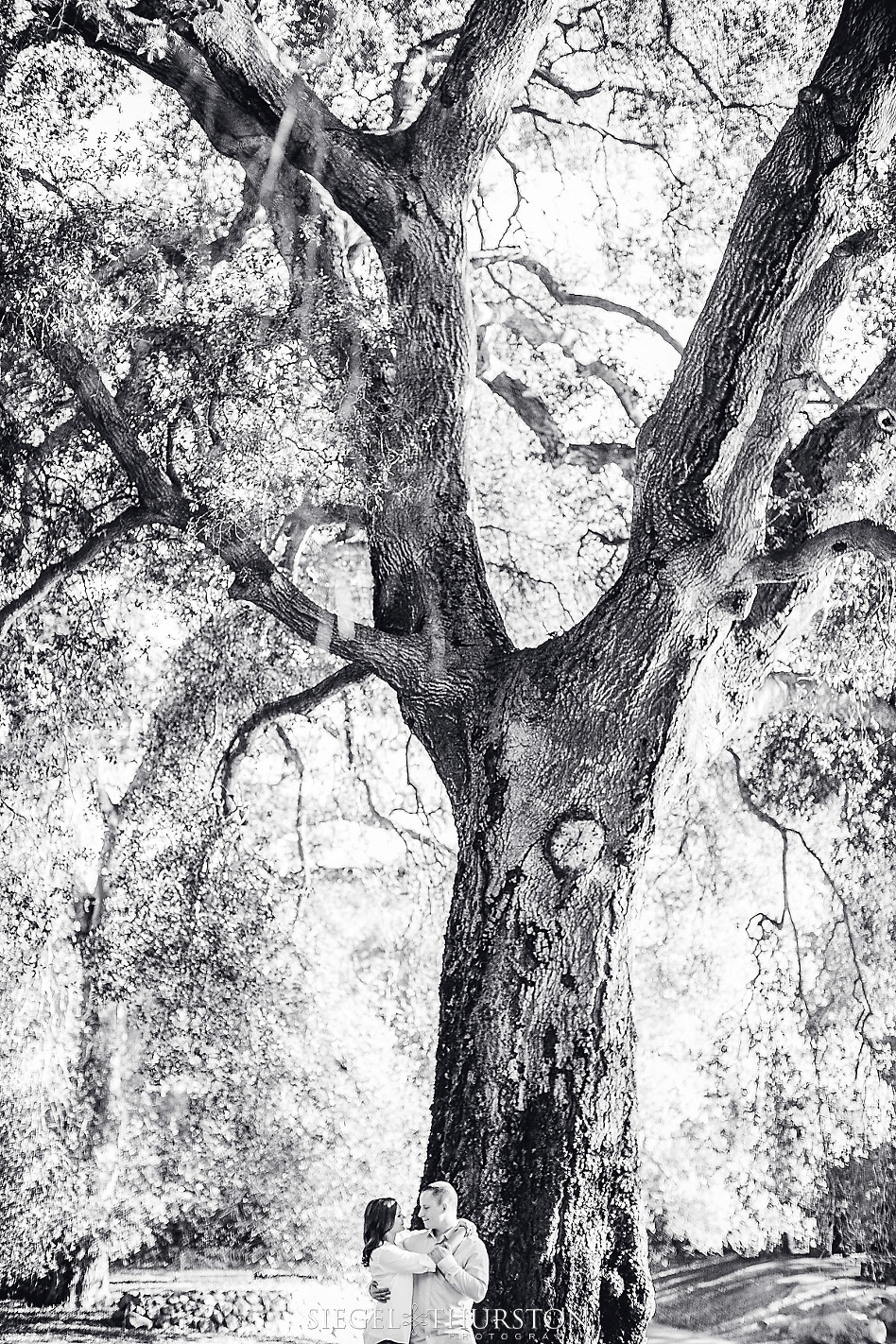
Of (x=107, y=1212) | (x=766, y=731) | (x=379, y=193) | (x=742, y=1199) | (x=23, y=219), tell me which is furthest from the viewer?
(x=742, y=1199)

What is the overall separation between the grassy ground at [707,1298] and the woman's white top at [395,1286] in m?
5.22

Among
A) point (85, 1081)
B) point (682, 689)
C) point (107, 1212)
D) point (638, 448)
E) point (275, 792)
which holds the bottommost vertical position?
point (107, 1212)

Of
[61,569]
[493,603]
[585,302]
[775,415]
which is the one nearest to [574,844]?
[493,603]

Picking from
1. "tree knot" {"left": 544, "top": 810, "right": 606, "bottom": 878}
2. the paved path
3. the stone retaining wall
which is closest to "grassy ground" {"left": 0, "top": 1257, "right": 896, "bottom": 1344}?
the paved path

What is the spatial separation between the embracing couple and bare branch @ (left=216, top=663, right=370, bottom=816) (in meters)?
3.78

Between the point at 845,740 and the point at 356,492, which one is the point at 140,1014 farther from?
the point at 845,740

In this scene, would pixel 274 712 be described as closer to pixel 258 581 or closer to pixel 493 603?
pixel 258 581

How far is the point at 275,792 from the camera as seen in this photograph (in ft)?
Result: 36.5

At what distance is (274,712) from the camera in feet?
26.6

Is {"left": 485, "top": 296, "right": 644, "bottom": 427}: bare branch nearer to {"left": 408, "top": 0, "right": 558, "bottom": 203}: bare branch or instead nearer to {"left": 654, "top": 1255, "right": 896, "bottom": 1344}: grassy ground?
{"left": 408, "top": 0, "right": 558, "bottom": 203}: bare branch

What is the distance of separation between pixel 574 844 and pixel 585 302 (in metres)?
4.89

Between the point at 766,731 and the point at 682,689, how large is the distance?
3182 mm

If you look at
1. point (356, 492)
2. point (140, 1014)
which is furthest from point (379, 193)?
point (140, 1014)

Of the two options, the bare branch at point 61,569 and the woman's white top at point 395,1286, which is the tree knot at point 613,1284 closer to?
the woman's white top at point 395,1286
